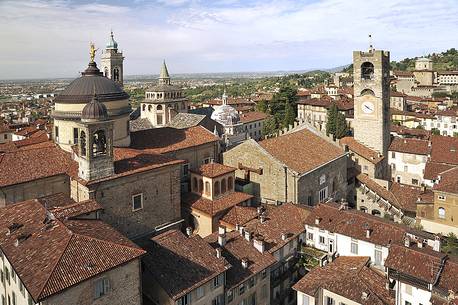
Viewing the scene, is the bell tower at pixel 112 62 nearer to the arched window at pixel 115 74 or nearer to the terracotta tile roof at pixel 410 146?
the arched window at pixel 115 74

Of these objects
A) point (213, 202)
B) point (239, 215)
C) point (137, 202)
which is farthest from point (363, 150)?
point (137, 202)

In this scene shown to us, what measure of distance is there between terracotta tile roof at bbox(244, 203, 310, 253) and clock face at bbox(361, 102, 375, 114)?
25.4 meters

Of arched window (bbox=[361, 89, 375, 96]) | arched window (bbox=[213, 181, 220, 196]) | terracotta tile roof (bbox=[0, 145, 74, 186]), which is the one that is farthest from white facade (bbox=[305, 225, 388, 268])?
arched window (bbox=[361, 89, 375, 96])

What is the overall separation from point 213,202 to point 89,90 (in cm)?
1325

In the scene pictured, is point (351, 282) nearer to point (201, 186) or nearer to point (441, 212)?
point (201, 186)

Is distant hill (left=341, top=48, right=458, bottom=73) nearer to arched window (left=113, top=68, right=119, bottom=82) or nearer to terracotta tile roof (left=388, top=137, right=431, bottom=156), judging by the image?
terracotta tile roof (left=388, top=137, right=431, bottom=156)

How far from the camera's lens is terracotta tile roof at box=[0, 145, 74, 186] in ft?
87.9

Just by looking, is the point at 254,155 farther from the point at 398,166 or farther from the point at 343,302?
the point at 398,166

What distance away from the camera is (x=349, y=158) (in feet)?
171

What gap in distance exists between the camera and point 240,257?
26766 mm

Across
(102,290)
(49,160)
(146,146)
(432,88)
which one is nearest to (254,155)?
(146,146)

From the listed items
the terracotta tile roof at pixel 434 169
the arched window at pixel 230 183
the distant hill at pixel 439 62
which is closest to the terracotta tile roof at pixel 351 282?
the arched window at pixel 230 183

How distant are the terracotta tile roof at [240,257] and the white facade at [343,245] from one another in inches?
221

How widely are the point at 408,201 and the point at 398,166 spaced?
13855 mm
